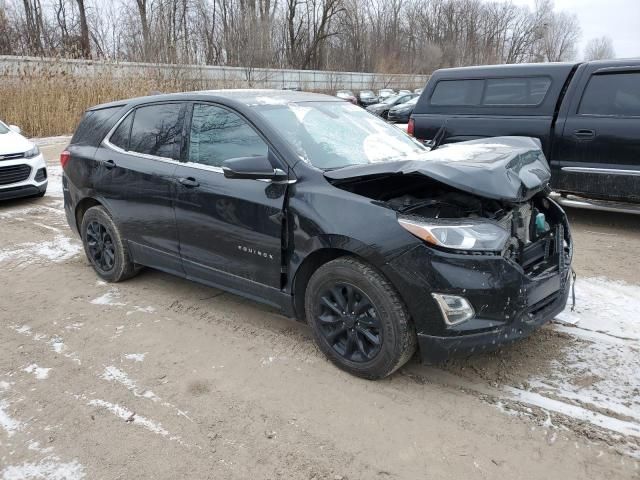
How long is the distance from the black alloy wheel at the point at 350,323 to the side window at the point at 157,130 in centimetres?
176

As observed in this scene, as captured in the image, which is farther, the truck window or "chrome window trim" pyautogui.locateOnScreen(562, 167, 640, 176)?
the truck window

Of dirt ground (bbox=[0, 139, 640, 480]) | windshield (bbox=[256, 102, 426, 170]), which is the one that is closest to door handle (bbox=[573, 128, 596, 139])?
dirt ground (bbox=[0, 139, 640, 480])

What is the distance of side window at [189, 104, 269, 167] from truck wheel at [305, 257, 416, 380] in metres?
1.00

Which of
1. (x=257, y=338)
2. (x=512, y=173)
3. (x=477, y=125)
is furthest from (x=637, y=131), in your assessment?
(x=257, y=338)

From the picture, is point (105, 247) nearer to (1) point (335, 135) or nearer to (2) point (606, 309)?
(1) point (335, 135)

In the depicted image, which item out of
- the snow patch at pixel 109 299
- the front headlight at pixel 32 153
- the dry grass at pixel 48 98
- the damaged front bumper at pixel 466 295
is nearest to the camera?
the damaged front bumper at pixel 466 295

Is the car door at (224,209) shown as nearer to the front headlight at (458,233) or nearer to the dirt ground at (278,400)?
the dirt ground at (278,400)

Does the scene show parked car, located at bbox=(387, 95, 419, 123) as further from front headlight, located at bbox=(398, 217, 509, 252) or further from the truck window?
front headlight, located at bbox=(398, 217, 509, 252)

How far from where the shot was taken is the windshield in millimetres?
3508

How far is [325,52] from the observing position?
52.4 meters

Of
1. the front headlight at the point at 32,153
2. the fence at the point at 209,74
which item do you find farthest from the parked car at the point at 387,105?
the front headlight at the point at 32,153

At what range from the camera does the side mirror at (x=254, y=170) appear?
3.25m

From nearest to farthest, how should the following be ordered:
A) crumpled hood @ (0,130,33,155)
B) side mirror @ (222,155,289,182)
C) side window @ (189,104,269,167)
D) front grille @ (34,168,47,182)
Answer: side mirror @ (222,155,289,182) < side window @ (189,104,269,167) < crumpled hood @ (0,130,33,155) < front grille @ (34,168,47,182)

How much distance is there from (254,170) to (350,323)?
1.10m
